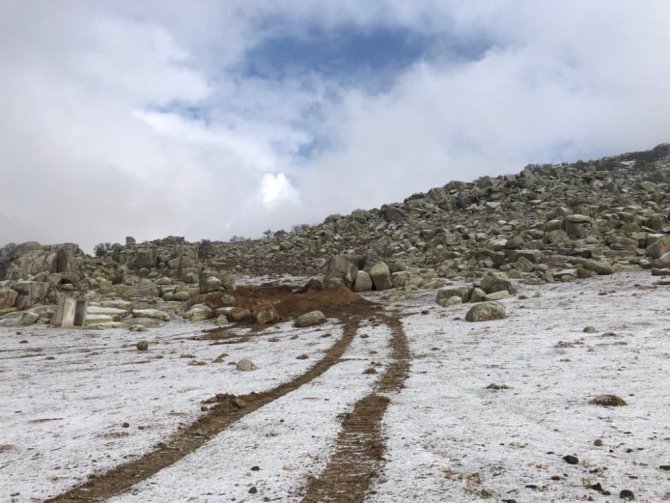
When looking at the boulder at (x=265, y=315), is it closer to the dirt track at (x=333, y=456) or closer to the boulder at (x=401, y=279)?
the boulder at (x=401, y=279)

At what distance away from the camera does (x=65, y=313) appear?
18828 millimetres

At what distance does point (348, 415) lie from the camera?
239 inches

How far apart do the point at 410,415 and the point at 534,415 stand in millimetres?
1447

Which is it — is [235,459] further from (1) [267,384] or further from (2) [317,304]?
(2) [317,304]

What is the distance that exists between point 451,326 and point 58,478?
10.9 m

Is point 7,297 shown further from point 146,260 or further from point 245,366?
point 245,366

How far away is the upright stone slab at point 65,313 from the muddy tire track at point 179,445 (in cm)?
1375

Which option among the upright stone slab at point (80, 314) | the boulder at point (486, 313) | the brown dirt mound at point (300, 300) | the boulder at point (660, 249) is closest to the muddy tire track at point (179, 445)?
the boulder at point (486, 313)

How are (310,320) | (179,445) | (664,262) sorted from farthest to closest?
(664,262) → (310,320) → (179,445)

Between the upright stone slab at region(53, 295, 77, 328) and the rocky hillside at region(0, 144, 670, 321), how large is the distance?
149cm

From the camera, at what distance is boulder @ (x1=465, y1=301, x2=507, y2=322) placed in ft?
45.5

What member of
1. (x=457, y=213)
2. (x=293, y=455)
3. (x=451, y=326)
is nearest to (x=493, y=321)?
(x=451, y=326)

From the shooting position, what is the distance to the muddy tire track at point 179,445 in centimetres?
421

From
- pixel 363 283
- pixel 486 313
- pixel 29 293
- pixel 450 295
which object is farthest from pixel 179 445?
pixel 29 293
